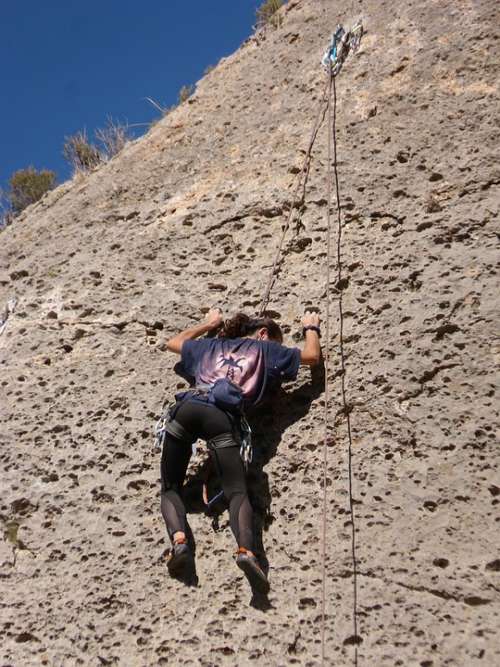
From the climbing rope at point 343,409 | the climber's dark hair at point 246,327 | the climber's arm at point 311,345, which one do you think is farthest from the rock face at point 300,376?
the climber's dark hair at point 246,327

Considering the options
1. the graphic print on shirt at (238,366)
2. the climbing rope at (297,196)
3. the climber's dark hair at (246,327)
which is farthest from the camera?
the climbing rope at (297,196)

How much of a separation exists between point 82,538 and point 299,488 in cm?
111

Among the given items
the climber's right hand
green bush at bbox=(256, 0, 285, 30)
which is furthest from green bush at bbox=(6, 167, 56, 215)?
the climber's right hand

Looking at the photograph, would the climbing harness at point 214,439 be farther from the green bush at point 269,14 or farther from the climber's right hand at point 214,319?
the green bush at point 269,14

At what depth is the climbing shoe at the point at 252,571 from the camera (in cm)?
268

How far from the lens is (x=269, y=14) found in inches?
283

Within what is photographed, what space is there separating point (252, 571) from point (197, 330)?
1.48m

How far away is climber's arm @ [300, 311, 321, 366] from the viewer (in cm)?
340

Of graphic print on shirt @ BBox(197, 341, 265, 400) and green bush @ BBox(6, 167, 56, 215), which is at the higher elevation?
green bush @ BBox(6, 167, 56, 215)

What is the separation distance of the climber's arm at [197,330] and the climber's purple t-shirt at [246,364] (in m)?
0.17

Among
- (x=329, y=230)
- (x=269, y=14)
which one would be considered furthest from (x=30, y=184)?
(x=329, y=230)

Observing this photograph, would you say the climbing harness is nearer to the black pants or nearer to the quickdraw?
the black pants

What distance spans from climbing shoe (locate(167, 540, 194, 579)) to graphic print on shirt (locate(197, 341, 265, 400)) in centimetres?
77

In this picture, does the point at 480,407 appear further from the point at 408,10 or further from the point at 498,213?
the point at 408,10
